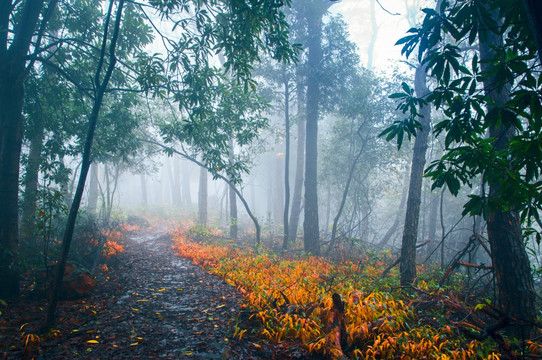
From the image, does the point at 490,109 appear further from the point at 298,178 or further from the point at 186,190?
the point at 186,190

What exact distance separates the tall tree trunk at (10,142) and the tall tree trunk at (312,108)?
9966 mm

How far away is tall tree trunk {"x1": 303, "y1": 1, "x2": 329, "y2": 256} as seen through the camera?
41.4 feet

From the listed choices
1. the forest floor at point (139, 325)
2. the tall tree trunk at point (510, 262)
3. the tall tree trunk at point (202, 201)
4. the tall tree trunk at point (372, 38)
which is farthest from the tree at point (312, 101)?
the tall tree trunk at point (372, 38)

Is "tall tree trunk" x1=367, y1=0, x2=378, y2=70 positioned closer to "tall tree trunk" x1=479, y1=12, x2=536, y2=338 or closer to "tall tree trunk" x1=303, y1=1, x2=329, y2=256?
"tall tree trunk" x1=303, y1=1, x2=329, y2=256

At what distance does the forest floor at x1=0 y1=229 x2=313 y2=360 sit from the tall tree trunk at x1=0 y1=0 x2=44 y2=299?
70cm

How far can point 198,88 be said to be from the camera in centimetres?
679

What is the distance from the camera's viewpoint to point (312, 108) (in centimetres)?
1298

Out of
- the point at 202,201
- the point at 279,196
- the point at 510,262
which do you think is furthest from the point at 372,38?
the point at 510,262

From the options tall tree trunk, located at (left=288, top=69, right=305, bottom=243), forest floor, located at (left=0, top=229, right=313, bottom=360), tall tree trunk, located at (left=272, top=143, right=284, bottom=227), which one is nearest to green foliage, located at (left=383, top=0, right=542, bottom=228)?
forest floor, located at (left=0, top=229, right=313, bottom=360)

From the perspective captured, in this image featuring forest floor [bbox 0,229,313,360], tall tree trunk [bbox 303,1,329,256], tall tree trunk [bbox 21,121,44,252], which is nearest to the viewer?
forest floor [bbox 0,229,313,360]

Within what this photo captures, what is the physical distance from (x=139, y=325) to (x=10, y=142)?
4.31m

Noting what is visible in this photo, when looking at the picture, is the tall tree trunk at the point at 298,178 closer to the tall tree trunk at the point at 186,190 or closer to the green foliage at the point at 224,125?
the green foliage at the point at 224,125

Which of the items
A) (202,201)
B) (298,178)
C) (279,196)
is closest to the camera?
(298,178)

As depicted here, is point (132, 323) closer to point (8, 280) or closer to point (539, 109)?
point (8, 280)
